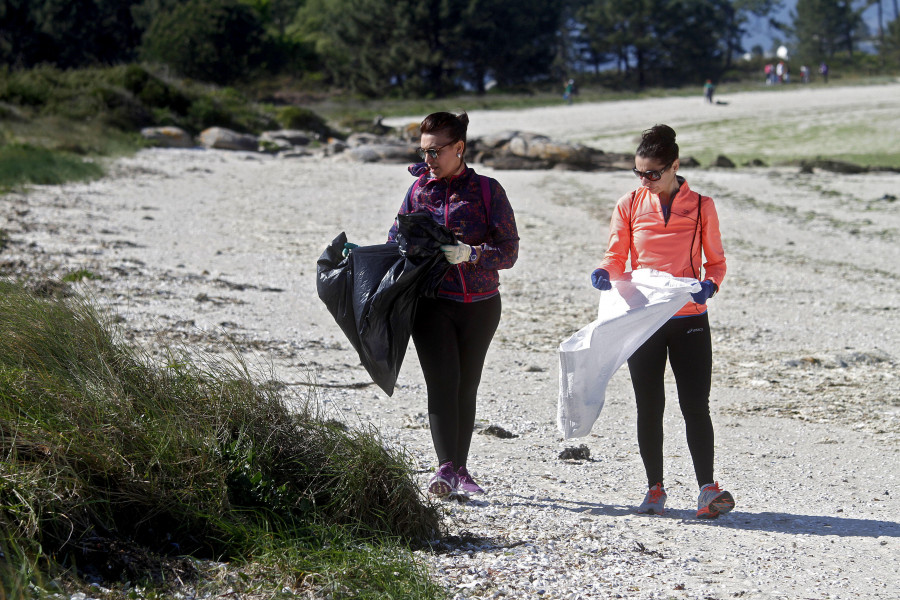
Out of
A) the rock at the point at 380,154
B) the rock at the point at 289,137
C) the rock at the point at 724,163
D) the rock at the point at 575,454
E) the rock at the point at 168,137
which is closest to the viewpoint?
the rock at the point at 575,454

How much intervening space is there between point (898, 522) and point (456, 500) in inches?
78.1

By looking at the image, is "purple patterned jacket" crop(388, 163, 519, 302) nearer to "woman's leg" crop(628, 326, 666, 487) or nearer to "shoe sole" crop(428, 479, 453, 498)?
"woman's leg" crop(628, 326, 666, 487)

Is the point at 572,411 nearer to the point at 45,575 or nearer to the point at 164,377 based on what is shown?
the point at 164,377

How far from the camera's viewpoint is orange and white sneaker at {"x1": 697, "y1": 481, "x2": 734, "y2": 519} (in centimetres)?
417

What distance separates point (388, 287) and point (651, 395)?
4.18 ft

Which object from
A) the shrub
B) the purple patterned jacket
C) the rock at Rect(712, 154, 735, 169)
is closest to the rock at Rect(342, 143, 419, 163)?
the rock at Rect(712, 154, 735, 169)

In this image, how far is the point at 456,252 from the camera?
13.2ft

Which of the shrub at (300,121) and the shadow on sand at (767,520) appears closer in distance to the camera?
the shadow on sand at (767,520)

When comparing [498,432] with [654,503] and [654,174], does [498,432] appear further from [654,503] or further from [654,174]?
[654,174]

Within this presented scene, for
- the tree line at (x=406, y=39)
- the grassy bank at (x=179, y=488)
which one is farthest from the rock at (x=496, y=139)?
the tree line at (x=406, y=39)

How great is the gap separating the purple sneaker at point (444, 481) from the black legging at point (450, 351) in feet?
0.16

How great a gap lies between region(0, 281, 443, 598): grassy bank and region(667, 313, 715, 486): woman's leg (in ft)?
4.08

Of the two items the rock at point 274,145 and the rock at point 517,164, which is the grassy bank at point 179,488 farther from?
the rock at point 274,145

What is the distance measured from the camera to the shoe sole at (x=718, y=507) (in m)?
4.17
